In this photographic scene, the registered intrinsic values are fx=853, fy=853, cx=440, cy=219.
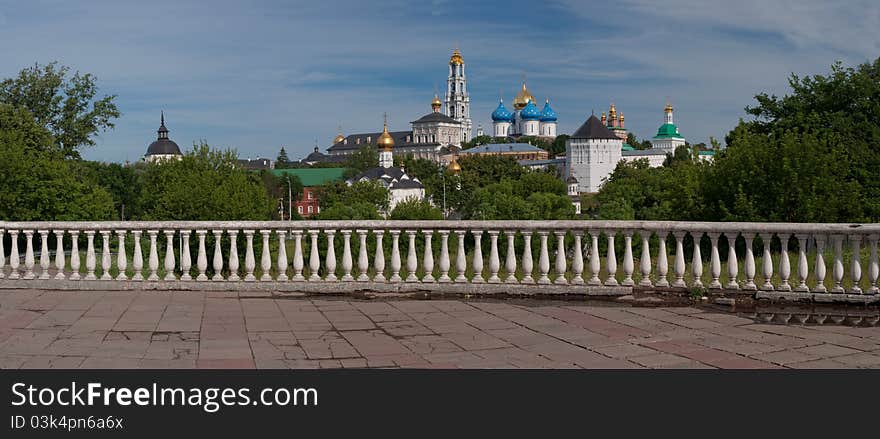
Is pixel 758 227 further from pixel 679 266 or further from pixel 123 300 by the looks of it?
pixel 123 300

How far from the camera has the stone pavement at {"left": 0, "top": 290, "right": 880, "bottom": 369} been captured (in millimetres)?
6059

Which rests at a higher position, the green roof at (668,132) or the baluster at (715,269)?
the green roof at (668,132)

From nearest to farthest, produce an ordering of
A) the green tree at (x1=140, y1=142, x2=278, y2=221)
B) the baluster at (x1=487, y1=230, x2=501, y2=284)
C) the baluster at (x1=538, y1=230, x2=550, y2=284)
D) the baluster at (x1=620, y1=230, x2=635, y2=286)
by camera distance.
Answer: the baluster at (x1=620, y1=230, x2=635, y2=286), the baluster at (x1=538, y1=230, x2=550, y2=284), the baluster at (x1=487, y1=230, x2=501, y2=284), the green tree at (x1=140, y1=142, x2=278, y2=221)

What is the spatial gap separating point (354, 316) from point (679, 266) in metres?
3.47

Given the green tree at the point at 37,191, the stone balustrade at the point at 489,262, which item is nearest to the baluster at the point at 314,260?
the stone balustrade at the point at 489,262

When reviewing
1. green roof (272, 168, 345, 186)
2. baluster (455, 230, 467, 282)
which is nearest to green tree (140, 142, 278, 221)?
baluster (455, 230, 467, 282)

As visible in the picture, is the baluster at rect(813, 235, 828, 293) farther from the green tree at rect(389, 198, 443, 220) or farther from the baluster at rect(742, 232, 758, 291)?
the green tree at rect(389, 198, 443, 220)

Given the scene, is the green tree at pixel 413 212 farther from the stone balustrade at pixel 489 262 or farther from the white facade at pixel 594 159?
the white facade at pixel 594 159

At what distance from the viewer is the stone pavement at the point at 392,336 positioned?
606 cm

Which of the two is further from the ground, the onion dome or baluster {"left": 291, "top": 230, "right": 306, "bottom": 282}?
the onion dome

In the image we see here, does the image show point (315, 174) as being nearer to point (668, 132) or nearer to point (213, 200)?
point (668, 132)

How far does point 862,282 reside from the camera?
28.6 feet

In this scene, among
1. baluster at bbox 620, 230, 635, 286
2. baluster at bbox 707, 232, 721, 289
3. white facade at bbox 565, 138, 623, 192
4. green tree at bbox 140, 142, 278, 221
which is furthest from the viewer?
white facade at bbox 565, 138, 623, 192

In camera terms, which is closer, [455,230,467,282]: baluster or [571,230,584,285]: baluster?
[571,230,584,285]: baluster
